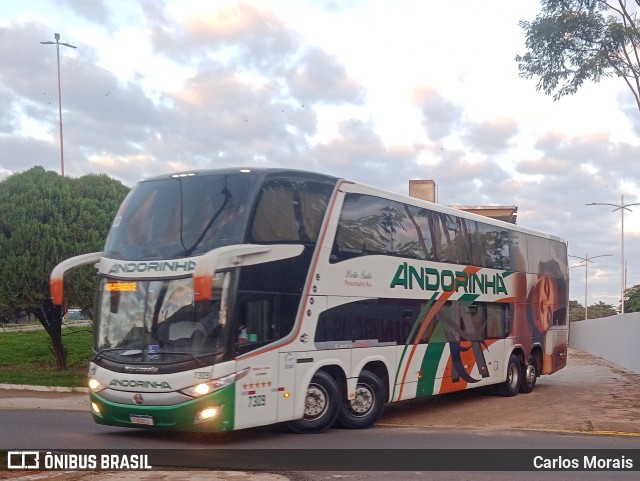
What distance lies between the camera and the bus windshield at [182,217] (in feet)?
40.7

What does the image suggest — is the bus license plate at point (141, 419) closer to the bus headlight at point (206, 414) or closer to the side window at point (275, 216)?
the bus headlight at point (206, 414)

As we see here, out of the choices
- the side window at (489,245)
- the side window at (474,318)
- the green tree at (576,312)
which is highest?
the side window at (489,245)

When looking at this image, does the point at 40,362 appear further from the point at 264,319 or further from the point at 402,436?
the point at 402,436

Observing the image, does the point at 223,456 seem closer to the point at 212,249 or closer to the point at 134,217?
the point at 212,249

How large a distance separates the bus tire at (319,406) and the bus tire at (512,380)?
24.9ft

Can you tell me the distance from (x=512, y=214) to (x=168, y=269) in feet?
114

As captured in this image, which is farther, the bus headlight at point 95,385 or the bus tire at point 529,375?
the bus tire at point 529,375

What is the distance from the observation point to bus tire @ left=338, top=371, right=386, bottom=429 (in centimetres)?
1434

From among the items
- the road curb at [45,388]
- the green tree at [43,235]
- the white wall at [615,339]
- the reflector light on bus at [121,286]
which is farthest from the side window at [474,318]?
the white wall at [615,339]

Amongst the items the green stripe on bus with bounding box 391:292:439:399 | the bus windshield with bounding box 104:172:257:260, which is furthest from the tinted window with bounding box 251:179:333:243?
the green stripe on bus with bounding box 391:292:439:399

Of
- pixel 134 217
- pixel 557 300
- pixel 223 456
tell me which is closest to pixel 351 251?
pixel 134 217

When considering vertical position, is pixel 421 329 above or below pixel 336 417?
above

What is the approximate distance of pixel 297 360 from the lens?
13102 millimetres

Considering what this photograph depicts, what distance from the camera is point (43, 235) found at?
23.9 m
